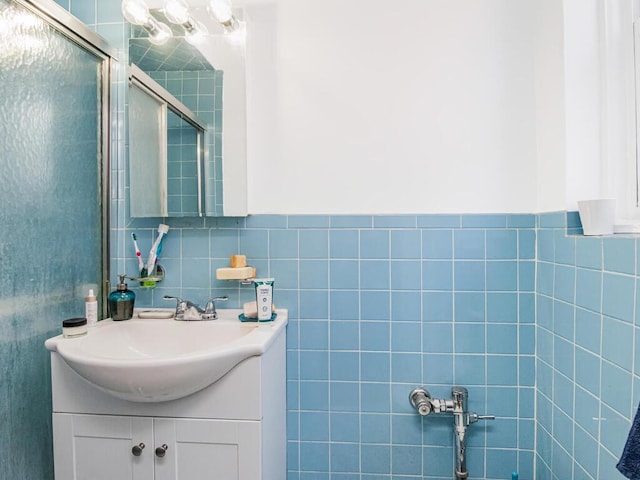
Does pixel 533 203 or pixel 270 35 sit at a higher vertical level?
pixel 270 35

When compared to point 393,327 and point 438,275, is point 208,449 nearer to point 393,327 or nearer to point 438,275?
point 393,327

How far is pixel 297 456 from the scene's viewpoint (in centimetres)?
129

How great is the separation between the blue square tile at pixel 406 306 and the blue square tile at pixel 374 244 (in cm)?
15

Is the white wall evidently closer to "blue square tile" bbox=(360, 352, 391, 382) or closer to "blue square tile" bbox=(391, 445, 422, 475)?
"blue square tile" bbox=(360, 352, 391, 382)

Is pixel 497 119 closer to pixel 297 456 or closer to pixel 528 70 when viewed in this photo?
pixel 528 70

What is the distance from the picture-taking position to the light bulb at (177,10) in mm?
1224

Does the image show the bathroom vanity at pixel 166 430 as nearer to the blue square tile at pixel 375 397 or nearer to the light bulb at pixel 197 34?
the blue square tile at pixel 375 397

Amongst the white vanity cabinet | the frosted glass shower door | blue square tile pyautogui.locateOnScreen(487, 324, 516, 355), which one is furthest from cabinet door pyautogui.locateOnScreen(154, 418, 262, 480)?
blue square tile pyautogui.locateOnScreen(487, 324, 516, 355)

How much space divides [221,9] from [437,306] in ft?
4.20

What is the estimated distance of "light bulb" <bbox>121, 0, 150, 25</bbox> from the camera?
4.03 feet

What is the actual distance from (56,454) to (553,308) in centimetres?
151

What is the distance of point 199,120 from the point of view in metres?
1.29

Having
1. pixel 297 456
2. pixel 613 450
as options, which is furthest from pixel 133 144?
pixel 613 450

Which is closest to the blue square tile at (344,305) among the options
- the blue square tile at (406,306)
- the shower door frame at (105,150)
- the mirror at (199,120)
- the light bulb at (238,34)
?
the blue square tile at (406,306)
